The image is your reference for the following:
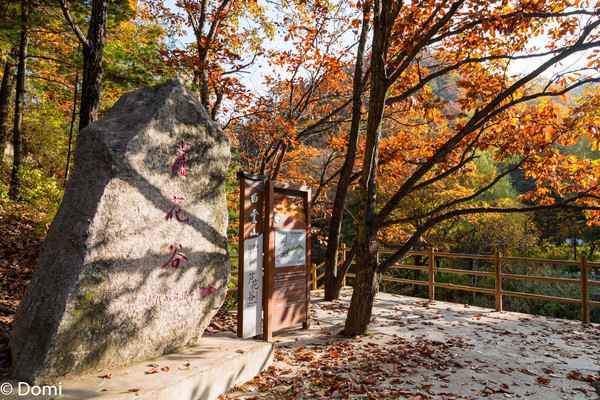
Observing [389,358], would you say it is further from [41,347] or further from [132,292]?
[41,347]

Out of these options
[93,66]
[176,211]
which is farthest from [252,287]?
[93,66]

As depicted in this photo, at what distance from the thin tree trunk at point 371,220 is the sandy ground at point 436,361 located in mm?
401

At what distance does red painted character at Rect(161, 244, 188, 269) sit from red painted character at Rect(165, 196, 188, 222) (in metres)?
0.28

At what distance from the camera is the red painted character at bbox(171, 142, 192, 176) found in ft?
13.3

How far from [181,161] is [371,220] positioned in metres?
3.02

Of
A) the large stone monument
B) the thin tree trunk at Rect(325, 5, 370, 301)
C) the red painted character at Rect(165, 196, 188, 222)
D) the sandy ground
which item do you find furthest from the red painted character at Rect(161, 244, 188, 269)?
the thin tree trunk at Rect(325, 5, 370, 301)

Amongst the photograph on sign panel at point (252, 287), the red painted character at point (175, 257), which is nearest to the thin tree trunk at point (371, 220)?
the photograph on sign panel at point (252, 287)

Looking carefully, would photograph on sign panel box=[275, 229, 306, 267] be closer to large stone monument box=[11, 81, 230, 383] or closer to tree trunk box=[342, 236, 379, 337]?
tree trunk box=[342, 236, 379, 337]

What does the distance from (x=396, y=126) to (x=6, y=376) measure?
12.4 metres

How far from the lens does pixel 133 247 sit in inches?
141

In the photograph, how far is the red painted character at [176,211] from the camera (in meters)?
3.96

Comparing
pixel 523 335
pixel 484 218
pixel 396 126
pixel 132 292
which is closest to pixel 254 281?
pixel 132 292

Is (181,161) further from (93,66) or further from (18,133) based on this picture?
(18,133)

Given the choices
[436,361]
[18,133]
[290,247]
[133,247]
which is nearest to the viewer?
[133,247]
